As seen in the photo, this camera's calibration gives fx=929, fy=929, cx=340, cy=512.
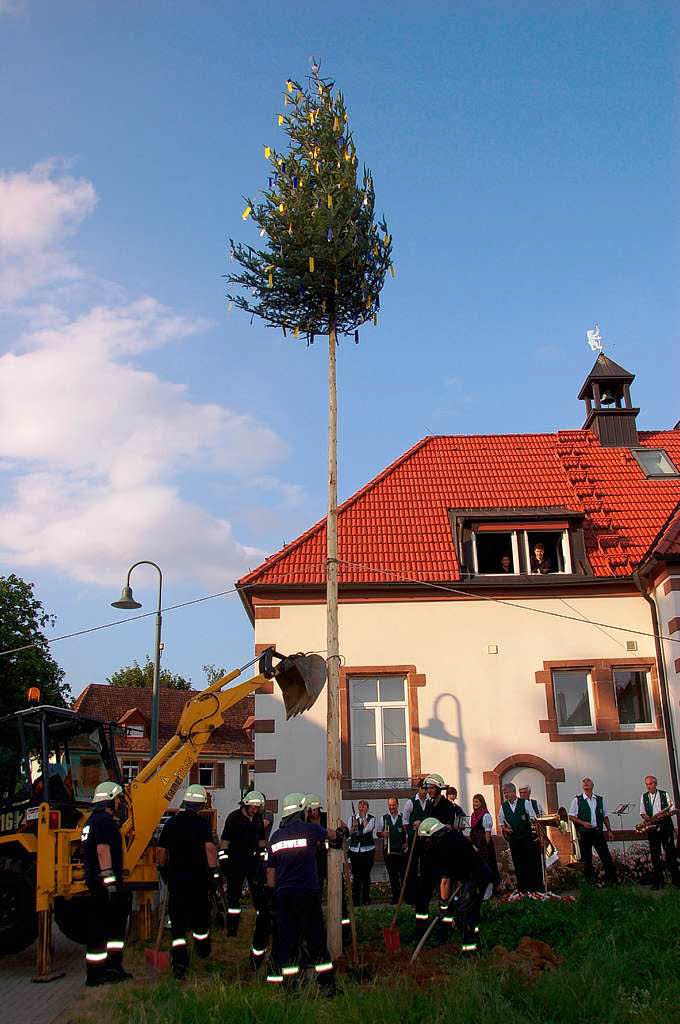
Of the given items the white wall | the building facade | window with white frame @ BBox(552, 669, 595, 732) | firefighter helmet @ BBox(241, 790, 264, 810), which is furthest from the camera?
the building facade

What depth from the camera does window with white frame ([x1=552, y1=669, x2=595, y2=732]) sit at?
18234 millimetres

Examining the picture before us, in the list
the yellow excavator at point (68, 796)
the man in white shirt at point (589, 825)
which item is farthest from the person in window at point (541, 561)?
the yellow excavator at point (68, 796)

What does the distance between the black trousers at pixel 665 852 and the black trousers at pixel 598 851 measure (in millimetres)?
613

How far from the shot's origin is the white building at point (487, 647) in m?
17.7

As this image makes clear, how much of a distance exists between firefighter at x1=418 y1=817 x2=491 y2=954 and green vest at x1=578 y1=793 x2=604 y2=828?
4872 millimetres

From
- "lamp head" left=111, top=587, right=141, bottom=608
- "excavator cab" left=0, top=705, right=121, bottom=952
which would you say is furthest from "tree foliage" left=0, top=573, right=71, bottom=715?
"excavator cab" left=0, top=705, right=121, bottom=952

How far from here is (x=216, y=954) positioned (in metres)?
10.3

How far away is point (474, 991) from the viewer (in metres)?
7.36

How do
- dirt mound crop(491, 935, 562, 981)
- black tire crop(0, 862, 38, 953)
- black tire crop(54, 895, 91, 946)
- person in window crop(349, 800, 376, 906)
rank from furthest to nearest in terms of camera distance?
person in window crop(349, 800, 376, 906) < black tire crop(0, 862, 38, 953) < black tire crop(54, 895, 91, 946) < dirt mound crop(491, 935, 562, 981)

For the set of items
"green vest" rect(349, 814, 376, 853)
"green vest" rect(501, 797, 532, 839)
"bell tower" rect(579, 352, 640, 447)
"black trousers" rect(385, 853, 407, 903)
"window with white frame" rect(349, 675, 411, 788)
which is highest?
"bell tower" rect(579, 352, 640, 447)

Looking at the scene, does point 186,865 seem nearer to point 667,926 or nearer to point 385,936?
point 385,936

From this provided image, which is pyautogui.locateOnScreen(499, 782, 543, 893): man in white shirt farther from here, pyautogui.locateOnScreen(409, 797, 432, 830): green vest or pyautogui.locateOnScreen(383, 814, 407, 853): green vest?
pyautogui.locateOnScreen(383, 814, 407, 853): green vest

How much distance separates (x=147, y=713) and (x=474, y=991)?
4646 cm

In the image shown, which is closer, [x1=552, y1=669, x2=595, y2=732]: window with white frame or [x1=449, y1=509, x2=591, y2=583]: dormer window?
[x1=552, y1=669, x2=595, y2=732]: window with white frame
